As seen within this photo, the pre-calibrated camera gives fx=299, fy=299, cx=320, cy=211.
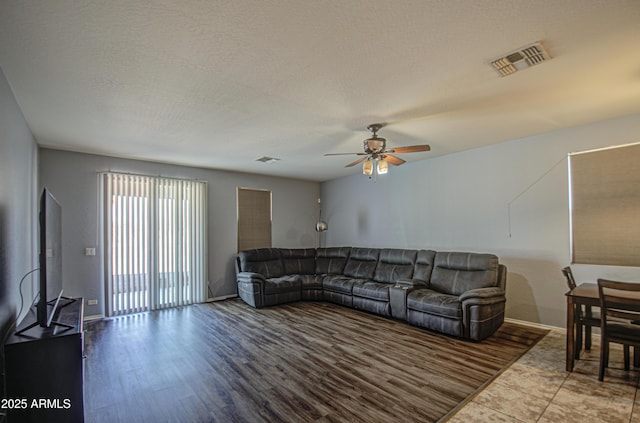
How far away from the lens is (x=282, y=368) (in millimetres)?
3064

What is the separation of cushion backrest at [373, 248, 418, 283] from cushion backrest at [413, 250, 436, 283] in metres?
0.08

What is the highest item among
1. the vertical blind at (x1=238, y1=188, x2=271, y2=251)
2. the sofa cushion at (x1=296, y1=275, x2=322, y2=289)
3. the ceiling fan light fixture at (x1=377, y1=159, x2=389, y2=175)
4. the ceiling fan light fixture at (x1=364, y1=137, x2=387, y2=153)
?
the ceiling fan light fixture at (x1=364, y1=137, x2=387, y2=153)

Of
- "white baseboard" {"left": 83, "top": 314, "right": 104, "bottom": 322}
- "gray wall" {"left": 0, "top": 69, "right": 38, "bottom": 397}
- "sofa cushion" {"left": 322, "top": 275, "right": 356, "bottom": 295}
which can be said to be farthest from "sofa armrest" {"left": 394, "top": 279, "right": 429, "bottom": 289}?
"white baseboard" {"left": 83, "top": 314, "right": 104, "bottom": 322}

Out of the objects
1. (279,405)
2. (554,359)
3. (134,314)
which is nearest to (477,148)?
(554,359)

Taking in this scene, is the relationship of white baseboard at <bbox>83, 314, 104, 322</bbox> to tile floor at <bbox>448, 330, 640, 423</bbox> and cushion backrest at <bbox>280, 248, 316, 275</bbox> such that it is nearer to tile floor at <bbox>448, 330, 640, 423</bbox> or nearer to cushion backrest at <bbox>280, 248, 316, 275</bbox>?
cushion backrest at <bbox>280, 248, 316, 275</bbox>

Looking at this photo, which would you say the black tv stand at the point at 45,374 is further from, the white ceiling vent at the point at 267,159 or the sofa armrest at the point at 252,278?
the white ceiling vent at the point at 267,159

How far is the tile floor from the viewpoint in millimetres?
2246

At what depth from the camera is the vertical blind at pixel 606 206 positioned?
11.6 feet

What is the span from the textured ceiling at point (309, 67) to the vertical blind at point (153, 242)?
1324 millimetres

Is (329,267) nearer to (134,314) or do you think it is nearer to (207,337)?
(207,337)

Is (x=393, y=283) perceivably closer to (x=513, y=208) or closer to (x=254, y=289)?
(x=513, y=208)

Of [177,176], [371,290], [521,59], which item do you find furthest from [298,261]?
[521,59]

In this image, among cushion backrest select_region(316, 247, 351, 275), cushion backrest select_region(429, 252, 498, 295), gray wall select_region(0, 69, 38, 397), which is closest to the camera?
gray wall select_region(0, 69, 38, 397)

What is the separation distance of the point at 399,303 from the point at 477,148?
2766mm
